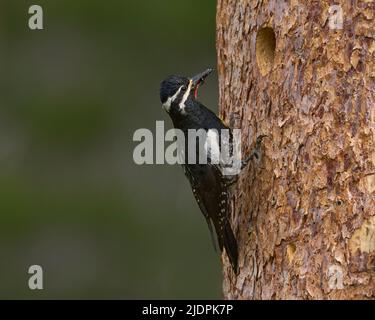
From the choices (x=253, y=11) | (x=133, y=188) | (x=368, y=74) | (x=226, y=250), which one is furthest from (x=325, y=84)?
(x=133, y=188)

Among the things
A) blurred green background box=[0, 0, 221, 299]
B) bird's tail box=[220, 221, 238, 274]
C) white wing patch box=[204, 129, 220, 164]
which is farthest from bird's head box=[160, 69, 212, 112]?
blurred green background box=[0, 0, 221, 299]

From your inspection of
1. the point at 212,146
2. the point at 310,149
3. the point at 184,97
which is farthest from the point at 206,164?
the point at 310,149

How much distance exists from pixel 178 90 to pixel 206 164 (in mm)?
464

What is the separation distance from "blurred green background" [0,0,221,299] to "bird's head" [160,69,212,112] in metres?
3.72

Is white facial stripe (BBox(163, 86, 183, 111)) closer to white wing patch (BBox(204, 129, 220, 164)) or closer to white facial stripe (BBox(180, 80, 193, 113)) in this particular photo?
white facial stripe (BBox(180, 80, 193, 113))

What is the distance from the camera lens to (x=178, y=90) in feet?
18.2

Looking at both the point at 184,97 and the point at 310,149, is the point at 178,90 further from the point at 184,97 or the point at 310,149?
the point at 310,149

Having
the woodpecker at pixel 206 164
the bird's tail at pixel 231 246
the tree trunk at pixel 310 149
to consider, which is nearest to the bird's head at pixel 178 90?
the woodpecker at pixel 206 164

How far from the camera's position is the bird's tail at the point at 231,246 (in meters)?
5.14

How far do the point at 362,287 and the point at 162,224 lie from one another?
5258 mm

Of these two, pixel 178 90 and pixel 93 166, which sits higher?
pixel 178 90

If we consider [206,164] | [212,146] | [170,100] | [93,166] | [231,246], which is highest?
[170,100]

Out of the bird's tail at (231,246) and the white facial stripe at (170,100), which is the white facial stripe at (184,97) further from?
the bird's tail at (231,246)

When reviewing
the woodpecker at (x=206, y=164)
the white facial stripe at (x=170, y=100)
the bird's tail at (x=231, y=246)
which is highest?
the white facial stripe at (x=170, y=100)
